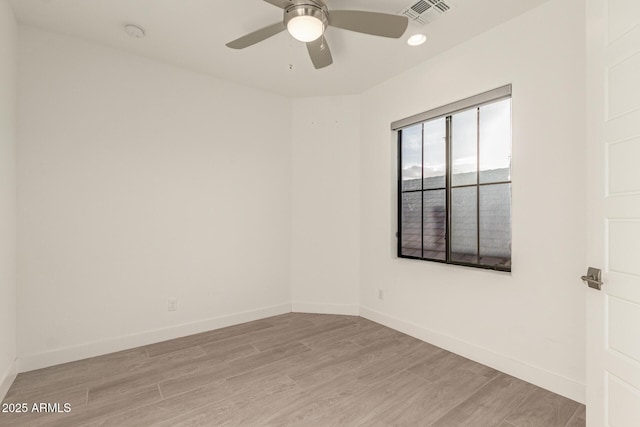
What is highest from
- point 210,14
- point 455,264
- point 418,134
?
point 210,14

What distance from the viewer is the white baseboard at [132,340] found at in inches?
96.6

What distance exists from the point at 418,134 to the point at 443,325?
1958 mm

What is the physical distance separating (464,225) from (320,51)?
1.94 meters

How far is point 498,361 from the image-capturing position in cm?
243

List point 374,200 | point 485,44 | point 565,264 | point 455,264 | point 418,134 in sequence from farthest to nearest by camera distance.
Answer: point 374,200 → point 418,134 → point 455,264 → point 485,44 → point 565,264

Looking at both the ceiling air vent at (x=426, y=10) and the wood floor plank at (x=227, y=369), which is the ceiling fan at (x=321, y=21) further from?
the wood floor plank at (x=227, y=369)

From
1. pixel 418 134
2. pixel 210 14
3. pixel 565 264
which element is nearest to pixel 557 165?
pixel 565 264

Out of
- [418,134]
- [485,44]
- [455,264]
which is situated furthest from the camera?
[418,134]

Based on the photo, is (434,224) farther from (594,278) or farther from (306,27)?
(306,27)

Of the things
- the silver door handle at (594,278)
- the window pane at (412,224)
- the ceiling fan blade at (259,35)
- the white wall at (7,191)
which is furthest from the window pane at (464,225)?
the white wall at (7,191)

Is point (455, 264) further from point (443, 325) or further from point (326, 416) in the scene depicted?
point (326, 416)

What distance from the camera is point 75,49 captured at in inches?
104

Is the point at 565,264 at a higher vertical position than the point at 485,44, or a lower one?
lower

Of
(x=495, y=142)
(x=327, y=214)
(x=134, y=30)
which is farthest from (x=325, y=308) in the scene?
(x=134, y=30)
